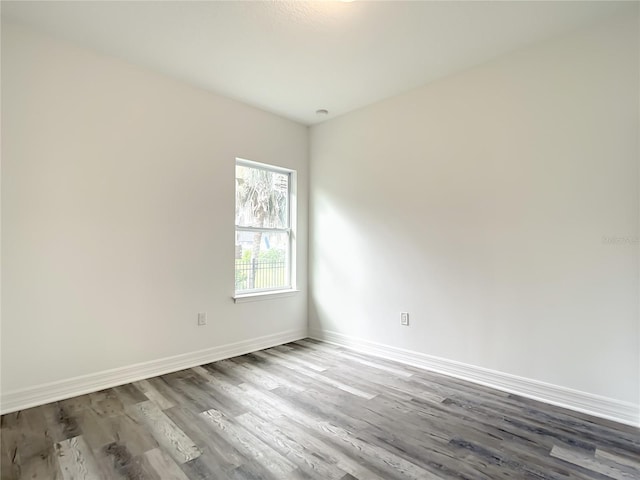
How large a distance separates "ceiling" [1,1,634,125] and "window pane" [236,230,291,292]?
1.61 meters

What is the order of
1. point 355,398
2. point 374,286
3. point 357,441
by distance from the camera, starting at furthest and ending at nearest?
point 374,286 < point 355,398 < point 357,441

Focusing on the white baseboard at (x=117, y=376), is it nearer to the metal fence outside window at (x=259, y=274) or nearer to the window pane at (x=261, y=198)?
the metal fence outside window at (x=259, y=274)

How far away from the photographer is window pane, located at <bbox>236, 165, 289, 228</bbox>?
3.76 meters

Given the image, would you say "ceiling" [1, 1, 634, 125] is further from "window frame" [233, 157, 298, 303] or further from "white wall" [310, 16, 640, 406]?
"window frame" [233, 157, 298, 303]

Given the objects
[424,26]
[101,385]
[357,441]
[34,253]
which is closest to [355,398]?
[357,441]

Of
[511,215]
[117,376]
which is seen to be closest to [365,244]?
[511,215]

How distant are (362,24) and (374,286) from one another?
2.35 meters

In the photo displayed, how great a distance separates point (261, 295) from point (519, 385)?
2500 millimetres

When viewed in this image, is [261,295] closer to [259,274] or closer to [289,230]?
[259,274]

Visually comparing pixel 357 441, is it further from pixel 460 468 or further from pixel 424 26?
pixel 424 26

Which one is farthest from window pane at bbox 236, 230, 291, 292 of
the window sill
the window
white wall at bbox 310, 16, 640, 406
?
white wall at bbox 310, 16, 640, 406

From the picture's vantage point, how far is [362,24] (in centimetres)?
236

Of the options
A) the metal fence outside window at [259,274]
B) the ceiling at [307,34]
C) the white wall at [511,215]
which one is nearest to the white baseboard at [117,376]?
the metal fence outside window at [259,274]

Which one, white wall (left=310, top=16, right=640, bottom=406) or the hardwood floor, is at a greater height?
white wall (left=310, top=16, right=640, bottom=406)
